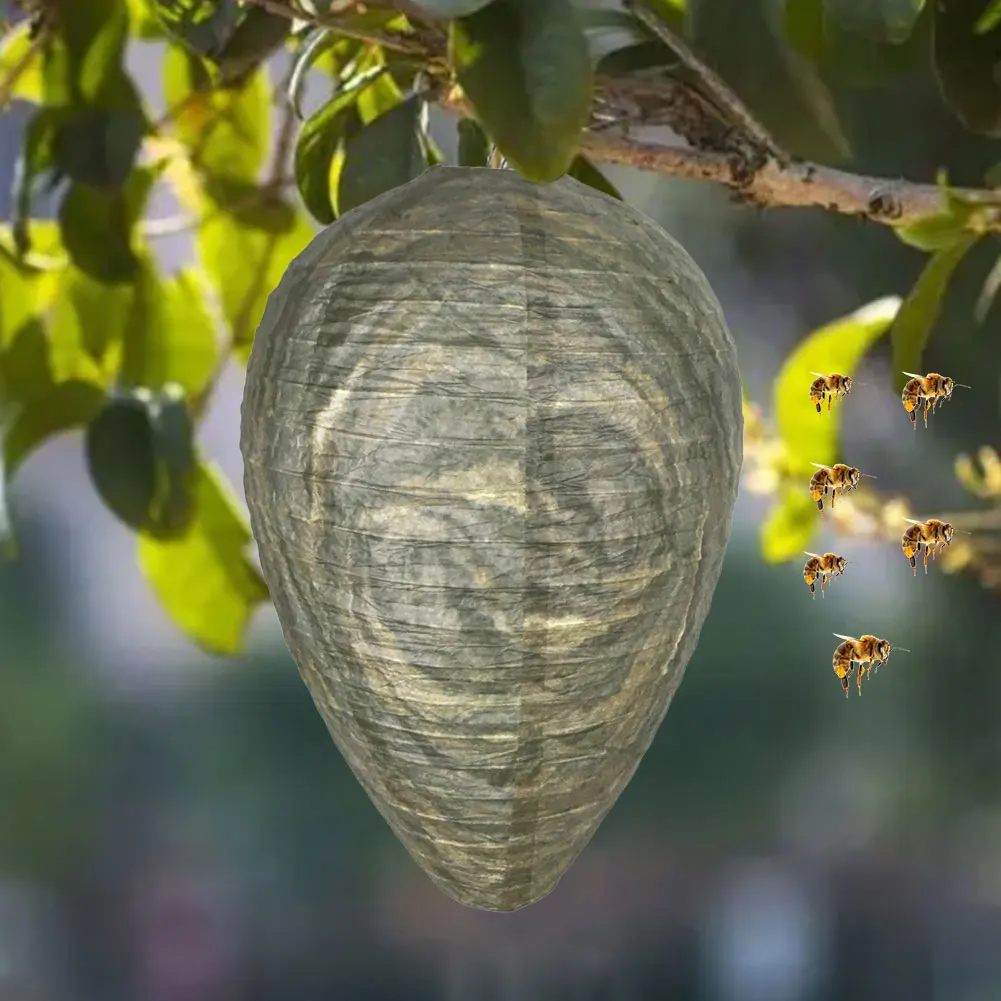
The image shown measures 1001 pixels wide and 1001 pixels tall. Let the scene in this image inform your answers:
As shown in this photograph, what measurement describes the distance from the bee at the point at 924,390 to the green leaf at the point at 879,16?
11cm

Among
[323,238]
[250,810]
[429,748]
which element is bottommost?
[250,810]

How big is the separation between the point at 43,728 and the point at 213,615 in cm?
54

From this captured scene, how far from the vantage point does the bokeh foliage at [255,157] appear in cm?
27

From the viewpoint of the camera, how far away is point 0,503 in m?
0.47

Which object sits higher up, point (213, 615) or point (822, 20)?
point (822, 20)

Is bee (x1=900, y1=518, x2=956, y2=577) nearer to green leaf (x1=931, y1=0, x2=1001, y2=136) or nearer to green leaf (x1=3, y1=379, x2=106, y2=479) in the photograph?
green leaf (x1=931, y1=0, x2=1001, y2=136)

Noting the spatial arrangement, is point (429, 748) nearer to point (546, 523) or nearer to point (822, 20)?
point (546, 523)

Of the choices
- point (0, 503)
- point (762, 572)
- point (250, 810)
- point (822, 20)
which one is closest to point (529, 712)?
point (822, 20)

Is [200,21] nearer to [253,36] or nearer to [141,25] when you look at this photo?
[253,36]

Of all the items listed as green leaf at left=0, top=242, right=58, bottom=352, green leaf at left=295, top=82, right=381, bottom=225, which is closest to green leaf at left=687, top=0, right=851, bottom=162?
green leaf at left=295, top=82, right=381, bottom=225

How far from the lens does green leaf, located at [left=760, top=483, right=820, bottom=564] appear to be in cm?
55

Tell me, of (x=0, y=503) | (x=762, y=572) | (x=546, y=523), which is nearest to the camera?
(x=546, y=523)

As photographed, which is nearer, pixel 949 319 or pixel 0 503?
pixel 0 503

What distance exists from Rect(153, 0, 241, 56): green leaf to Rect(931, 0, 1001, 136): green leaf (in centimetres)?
20
